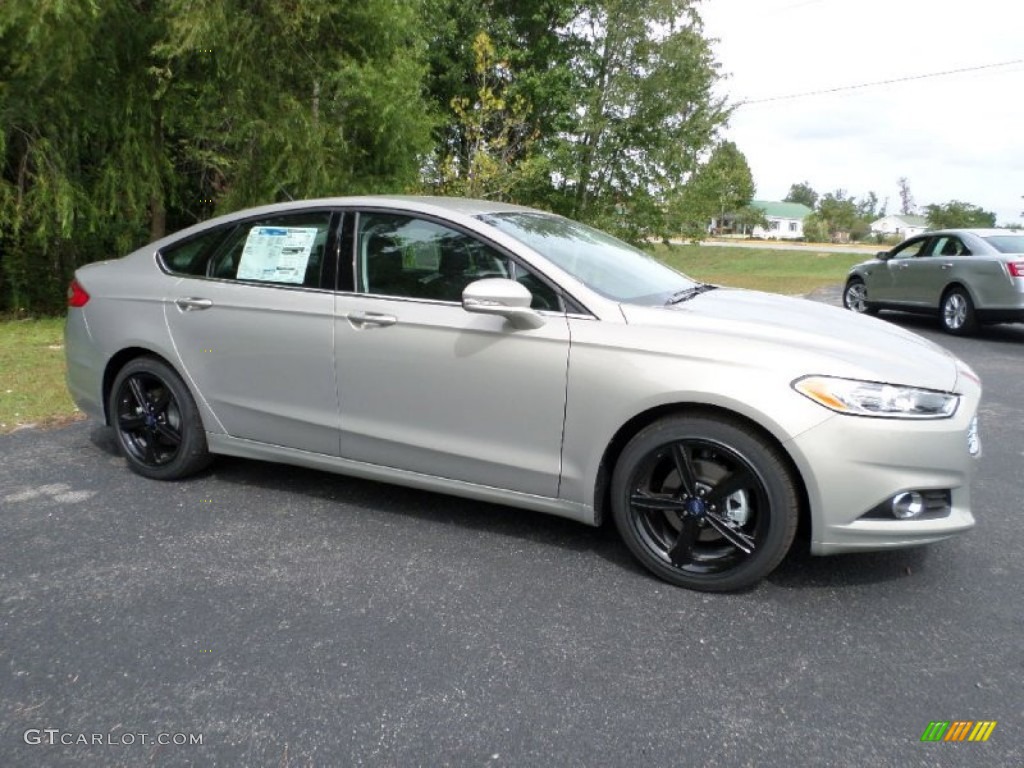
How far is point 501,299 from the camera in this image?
10.2 ft

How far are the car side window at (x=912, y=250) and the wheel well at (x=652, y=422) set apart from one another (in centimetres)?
997

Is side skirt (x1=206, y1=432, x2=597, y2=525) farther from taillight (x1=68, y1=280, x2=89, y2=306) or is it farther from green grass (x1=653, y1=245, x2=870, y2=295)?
green grass (x1=653, y1=245, x2=870, y2=295)

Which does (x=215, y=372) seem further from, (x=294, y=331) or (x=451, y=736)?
(x=451, y=736)

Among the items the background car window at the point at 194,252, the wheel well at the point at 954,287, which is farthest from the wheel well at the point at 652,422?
the wheel well at the point at 954,287

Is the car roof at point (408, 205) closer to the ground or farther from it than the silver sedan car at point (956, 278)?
farther from it

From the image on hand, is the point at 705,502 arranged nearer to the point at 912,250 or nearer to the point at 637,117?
the point at 912,250

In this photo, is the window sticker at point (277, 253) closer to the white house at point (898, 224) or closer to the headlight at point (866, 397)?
the headlight at point (866, 397)

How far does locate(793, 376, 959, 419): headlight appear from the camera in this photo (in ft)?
9.18

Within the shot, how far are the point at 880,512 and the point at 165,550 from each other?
2.94 metres

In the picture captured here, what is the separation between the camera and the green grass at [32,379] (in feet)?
18.3

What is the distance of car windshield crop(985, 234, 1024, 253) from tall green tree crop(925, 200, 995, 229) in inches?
2461

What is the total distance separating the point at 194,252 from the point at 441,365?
1764mm

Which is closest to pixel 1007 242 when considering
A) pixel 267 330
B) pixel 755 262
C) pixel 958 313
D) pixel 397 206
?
pixel 958 313

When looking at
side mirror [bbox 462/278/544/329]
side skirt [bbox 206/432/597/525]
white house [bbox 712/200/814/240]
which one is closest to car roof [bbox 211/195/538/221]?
side mirror [bbox 462/278/544/329]
